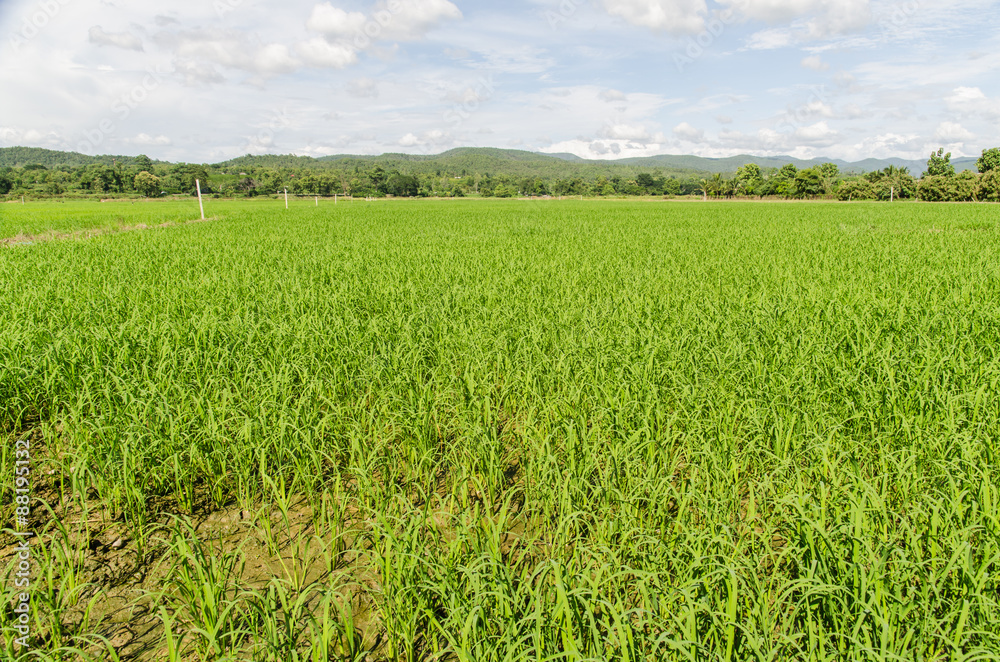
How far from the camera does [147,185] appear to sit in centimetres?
7962

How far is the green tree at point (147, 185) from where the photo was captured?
79.1 metres

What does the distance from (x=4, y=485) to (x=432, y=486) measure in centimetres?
256

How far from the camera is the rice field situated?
6.79ft

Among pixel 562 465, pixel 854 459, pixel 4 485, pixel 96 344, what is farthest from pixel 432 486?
pixel 96 344

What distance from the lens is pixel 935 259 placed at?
9938mm

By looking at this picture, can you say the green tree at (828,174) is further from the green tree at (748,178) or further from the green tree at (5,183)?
the green tree at (5,183)

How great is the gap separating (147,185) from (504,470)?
97.5 m

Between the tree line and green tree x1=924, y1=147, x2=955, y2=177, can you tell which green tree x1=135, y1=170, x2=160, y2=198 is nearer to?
the tree line

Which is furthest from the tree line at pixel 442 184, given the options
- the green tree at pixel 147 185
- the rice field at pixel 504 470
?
the rice field at pixel 504 470

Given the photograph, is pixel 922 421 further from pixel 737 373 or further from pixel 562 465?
pixel 562 465

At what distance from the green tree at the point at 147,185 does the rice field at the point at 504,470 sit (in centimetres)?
8801

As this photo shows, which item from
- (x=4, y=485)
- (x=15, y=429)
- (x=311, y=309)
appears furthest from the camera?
(x=311, y=309)

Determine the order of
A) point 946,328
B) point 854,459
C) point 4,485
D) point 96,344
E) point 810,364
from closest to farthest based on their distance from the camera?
point 4,485
point 854,459
point 810,364
point 96,344
point 946,328

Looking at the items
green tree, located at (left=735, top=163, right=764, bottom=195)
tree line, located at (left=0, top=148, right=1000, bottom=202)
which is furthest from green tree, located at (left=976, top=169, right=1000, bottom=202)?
green tree, located at (left=735, top=163, right=764, bottom=195)
